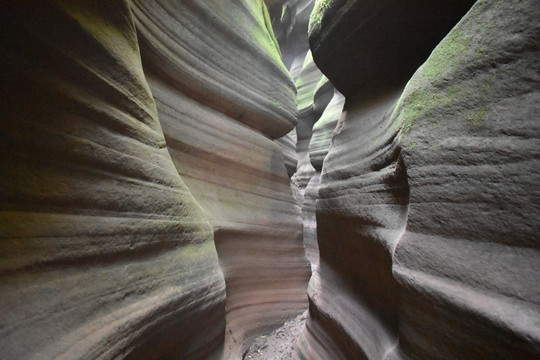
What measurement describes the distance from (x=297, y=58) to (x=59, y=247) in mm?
14633

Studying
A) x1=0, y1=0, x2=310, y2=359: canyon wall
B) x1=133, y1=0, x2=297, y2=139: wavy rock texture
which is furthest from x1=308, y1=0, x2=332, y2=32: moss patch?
x1=0, y1=0, x2=310, y2=359: canyon wall

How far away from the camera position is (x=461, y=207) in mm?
1133

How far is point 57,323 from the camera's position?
1.07m

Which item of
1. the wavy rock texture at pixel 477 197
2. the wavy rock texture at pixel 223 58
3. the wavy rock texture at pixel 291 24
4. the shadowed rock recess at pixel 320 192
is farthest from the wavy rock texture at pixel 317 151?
the wavy rock texture at pixel 291 24

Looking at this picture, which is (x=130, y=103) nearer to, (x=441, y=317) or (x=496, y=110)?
(x=496, y=110)

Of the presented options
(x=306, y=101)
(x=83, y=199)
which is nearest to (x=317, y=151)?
Answer: (x=306, y=101)

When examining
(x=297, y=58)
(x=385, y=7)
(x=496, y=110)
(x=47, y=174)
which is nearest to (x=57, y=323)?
(x=47, y=174)

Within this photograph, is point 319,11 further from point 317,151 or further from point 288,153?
point 317,151

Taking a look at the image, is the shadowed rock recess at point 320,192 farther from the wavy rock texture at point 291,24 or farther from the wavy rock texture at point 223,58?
the wavy rock texture at point 291,24

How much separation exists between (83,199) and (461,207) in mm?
1873

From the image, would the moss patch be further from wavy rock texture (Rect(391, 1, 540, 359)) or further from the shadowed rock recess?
wavy rock texture (Rect(391, 1, 540, 359))

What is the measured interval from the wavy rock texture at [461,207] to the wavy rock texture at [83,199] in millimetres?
1423

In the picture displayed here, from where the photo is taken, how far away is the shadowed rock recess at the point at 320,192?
39.3 inches

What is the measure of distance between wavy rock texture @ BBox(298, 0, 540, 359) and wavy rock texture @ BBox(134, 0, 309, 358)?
151 centimetres
